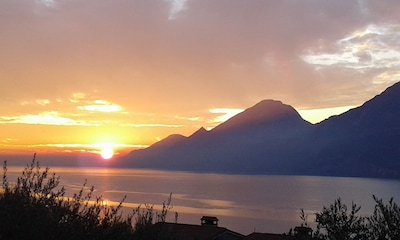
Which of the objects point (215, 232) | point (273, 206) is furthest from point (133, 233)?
point (273, 206)

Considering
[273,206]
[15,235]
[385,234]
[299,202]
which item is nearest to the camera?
[15,235]

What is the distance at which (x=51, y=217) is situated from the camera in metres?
6.90

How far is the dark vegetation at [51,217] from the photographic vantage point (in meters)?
6.60

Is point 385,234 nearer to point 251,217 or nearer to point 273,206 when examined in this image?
point 251,217

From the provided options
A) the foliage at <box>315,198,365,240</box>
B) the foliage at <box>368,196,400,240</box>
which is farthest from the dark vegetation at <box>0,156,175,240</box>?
the foliage at <box>368,196,400,240</box>

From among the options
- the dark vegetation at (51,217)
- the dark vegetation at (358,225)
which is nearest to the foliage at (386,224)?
the dark vegetation at (358,225)

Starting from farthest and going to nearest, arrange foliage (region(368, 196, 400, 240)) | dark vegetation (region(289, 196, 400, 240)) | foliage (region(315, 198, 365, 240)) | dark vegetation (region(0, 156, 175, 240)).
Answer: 1. foliage (region(315, 198, 365, 240))
2. dark vegetation (region(289, 196, 400, 240))
3. foliage (region(368, 196, 400, 240))
4. dark vegetation (region(0, 156, 175, 240))

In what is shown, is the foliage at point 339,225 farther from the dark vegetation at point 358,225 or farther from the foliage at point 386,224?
the foliage at point 386,224

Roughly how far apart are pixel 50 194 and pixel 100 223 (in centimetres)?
89

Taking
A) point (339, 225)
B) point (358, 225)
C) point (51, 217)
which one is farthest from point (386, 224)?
point (51, 217)

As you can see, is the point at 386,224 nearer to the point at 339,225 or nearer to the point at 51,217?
the point at 339,225

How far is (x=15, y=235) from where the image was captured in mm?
6473

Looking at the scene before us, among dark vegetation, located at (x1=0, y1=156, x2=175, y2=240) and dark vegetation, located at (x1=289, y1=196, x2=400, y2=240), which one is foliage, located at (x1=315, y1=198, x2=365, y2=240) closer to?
dark vegetation, located at (x1=289, y1=196, x2=400, y2=240)

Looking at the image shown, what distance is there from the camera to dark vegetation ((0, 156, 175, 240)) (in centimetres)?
660
